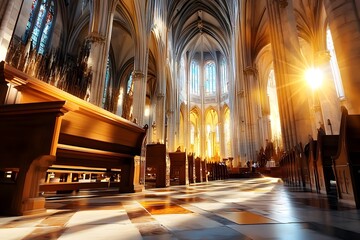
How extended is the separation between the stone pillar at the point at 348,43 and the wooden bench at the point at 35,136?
395cm

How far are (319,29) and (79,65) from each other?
1345 cm

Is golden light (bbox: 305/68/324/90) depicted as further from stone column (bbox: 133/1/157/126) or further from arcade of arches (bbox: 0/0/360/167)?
stone column (bbox: 133/1/157/126)

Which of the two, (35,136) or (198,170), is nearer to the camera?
(35,136)

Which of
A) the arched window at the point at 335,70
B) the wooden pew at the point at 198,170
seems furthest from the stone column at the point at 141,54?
the arched window at the point at 335,70

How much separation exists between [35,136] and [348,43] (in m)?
4.89

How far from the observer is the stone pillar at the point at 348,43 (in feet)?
11.8

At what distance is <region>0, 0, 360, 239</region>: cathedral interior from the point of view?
139 cm

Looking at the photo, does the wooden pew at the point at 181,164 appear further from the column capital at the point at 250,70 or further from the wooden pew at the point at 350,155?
the column capital at the point at 250,70

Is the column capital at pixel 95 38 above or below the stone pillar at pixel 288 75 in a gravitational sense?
above

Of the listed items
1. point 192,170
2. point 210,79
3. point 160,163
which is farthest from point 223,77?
point 160,163

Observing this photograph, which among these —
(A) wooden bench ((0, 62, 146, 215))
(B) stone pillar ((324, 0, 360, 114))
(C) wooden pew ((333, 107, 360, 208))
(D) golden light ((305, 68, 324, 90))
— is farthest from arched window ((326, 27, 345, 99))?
(A) wooden bench ((0, 62, 146, 215))

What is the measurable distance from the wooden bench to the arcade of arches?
0.95 ft

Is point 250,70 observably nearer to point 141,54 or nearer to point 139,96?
point 141,54

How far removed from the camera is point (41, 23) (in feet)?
37.9
